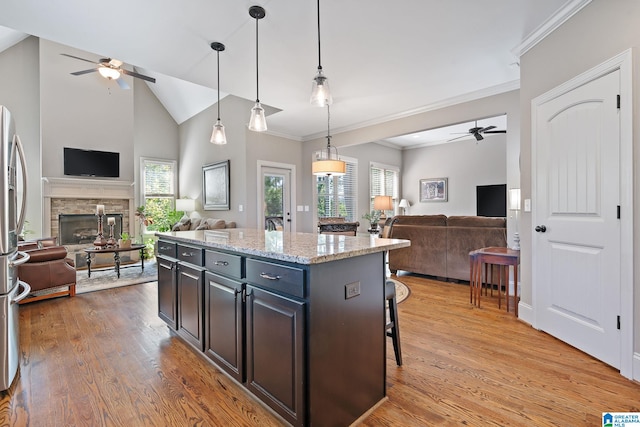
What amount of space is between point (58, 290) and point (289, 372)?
13.1ft

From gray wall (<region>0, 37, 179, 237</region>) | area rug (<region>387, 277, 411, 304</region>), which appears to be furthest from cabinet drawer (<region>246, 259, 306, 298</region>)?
gray wall (<region>0, 37, 179, 237</region>)

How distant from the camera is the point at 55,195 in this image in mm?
5820

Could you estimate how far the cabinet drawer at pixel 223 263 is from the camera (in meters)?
1.72

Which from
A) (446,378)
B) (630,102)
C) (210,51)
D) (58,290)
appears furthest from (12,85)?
(630,102)

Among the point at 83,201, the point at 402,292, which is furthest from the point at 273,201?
the point at 83,201

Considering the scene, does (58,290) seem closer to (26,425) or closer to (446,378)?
(26,425)

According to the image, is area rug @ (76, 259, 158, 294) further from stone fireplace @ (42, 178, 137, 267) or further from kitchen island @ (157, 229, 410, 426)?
kitchen island @ (157, 229, 410, 426)

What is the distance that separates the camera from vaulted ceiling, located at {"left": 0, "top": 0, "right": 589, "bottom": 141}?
2352 mm

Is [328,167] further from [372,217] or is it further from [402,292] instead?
[372,217]

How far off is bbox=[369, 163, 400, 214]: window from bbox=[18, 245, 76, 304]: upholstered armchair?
20.9ft

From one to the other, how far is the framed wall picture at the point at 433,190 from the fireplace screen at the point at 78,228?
7796 mm

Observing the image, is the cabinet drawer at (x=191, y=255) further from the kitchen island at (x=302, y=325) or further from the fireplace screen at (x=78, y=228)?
the fireplace screen at (x=78, y=228)

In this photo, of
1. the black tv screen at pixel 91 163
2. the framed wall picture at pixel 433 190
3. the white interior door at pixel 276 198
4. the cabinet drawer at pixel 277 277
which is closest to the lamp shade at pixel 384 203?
the framed wall picture at pixel 433 190

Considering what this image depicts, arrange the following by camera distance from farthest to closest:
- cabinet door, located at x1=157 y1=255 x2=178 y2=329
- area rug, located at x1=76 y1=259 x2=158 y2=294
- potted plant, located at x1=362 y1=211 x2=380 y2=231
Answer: potted plant, located at x1=362 y1=211 x2=380 y2=231 < area rug, located at x1=76 y1=259 x2=158 y2=294 < cabinet door, located at x1=157 y1=255 x2=178 y2=329
